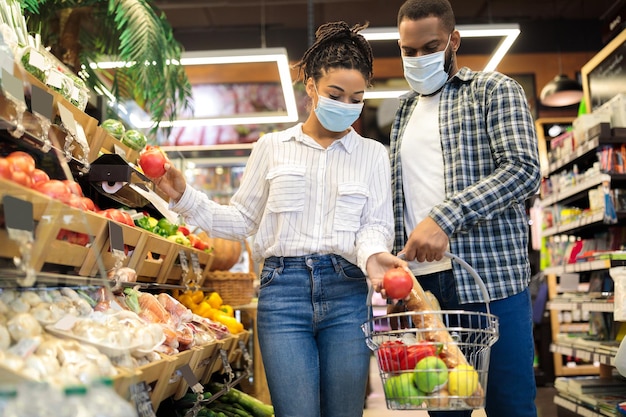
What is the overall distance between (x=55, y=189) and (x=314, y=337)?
893 mm

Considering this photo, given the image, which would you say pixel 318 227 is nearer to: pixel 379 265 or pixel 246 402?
pixel 379 265

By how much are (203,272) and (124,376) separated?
2555 millimetres

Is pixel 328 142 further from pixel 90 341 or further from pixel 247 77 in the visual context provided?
pixel 247 77

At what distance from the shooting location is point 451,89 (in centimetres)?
235

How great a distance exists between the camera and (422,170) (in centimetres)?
229

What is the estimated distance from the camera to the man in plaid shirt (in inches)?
79.6

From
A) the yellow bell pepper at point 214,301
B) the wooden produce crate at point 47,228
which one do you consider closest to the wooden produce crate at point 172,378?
the wooden produce crate at point 47,228

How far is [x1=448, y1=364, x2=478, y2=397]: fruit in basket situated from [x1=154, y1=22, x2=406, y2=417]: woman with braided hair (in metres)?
0.36

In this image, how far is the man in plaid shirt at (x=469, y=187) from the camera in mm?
2021

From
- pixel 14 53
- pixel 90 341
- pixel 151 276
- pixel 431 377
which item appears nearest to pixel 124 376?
pixel 90 341

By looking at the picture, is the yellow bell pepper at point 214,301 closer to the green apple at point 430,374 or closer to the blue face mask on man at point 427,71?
the blue face mask on man at point 427,71

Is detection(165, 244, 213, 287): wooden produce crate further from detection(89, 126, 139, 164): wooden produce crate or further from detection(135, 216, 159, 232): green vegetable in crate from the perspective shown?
detection(89, 126, 139, 164): wooden produce crate

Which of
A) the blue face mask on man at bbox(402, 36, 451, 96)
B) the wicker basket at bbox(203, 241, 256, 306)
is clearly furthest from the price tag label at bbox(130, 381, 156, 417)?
the wicker basket at bbox(203, 241, 256, 306)

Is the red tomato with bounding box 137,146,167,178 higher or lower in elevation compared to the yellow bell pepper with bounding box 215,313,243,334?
higher
